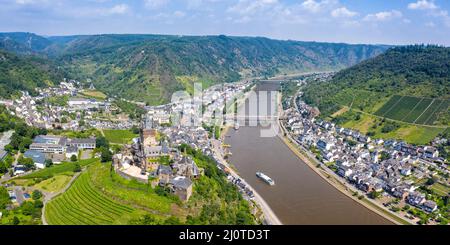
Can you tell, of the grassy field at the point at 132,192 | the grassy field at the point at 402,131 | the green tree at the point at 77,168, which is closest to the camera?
the grassy field at the point at 132,192

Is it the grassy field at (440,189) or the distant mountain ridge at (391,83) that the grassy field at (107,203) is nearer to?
the grassy field at (440,189)

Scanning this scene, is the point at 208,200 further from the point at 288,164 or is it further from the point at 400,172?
the point at 400,172

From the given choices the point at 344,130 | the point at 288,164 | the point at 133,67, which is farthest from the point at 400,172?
the point at 133,67

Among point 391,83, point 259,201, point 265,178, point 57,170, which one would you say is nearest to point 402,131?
point 391,83

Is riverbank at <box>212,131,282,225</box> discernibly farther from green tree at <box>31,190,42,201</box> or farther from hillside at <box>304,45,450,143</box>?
hillside at <box>304,45,450,143</box>

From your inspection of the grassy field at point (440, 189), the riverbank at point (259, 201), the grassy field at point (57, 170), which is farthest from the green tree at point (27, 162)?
the grassy field at point (440, 189)

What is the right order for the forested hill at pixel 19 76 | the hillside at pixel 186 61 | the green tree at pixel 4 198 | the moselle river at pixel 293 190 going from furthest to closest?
the hillside at pixel 186 61 < the forested hill at pixel 19 76 < the moselle river at pixel 293 190 < the green tree at pixel 4 198
